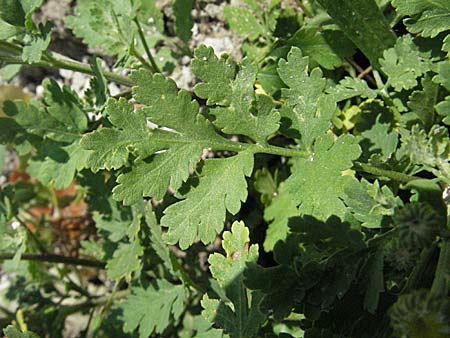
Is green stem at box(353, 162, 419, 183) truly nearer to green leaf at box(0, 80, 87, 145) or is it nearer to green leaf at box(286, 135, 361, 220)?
green leaf at box(286, 135, 361, 220)

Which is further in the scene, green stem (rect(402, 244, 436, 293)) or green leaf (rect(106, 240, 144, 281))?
green leaf (rect(106, 240, 144, 281))

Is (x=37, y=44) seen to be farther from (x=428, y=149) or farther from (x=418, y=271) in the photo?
(x=418, y=271)

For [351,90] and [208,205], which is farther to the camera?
[351,90]

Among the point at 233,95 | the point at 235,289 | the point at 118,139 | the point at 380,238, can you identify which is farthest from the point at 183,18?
the point at 380,238

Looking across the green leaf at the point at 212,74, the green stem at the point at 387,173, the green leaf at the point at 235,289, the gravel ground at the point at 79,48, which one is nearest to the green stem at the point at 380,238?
the green stem at the point at 387,173

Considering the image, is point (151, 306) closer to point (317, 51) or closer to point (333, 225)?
point (333, 225)

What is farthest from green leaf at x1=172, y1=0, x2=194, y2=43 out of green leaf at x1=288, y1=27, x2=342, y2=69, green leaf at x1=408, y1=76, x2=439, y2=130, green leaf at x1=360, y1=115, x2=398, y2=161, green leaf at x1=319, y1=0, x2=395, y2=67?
green leaf at x1=408, y1=76, x2=439, y2=130
